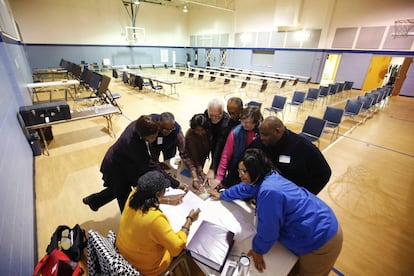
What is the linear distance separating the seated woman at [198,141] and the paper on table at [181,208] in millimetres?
417

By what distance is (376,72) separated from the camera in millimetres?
11016

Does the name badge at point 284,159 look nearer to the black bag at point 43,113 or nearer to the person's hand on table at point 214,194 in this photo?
the person's hand on table at point 214,194

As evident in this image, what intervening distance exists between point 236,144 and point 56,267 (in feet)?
5.93

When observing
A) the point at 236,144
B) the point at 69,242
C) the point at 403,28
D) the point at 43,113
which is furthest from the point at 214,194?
the point at 403,28

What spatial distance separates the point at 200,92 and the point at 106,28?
35.5 feet

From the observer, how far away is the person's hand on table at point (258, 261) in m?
1.21

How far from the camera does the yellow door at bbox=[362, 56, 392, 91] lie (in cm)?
1074

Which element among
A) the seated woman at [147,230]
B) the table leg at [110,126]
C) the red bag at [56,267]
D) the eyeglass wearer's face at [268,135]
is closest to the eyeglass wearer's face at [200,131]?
the eyeglass wearer's face at [268,135]

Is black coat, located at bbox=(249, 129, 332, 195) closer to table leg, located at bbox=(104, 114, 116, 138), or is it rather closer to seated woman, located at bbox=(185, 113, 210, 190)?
seated woman, located at bbox=(185, 113, 210, 190)

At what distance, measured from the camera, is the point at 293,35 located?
41.8ft

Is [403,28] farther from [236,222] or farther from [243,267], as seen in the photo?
[243,267]

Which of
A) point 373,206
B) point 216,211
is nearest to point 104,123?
point 216,211

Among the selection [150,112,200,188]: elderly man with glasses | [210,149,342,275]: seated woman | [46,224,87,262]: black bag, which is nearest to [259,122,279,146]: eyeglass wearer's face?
[210,149,342,275]: seated woman

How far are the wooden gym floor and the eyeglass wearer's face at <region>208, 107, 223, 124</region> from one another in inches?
69.5
